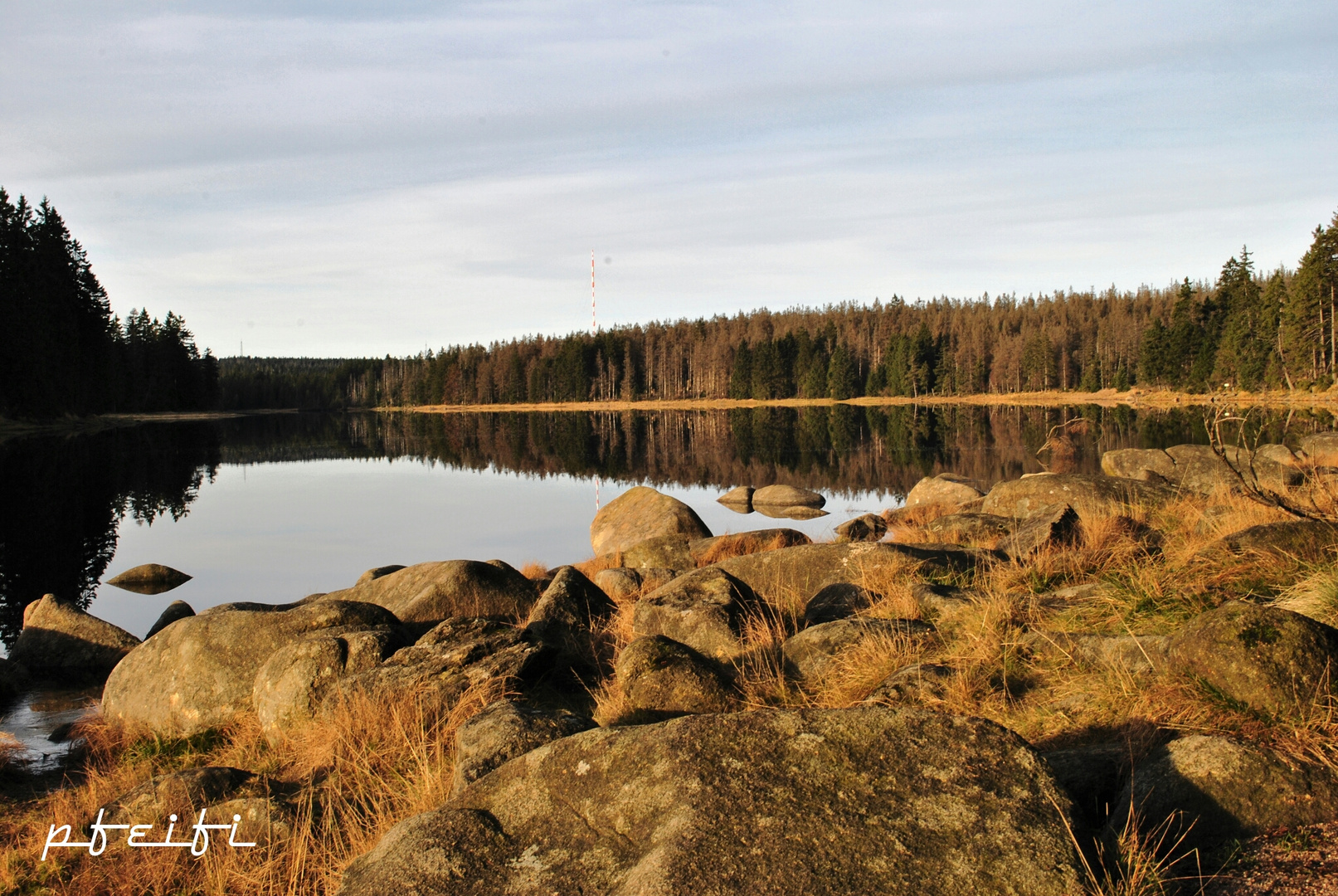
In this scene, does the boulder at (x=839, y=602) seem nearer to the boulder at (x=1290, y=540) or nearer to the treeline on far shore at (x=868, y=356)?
the boulder at (x=1290, y=540)

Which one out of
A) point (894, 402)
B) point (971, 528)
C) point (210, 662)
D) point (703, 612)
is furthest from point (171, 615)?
point (894, 402)

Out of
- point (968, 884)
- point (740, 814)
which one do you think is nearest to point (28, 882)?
point (740, 814)

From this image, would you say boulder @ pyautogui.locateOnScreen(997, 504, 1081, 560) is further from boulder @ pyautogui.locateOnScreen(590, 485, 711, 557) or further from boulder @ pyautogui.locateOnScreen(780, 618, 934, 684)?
boulder @ pyautogui.locateOnScreen(590, 485, 711, 557)

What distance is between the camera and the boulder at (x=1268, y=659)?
4199mm

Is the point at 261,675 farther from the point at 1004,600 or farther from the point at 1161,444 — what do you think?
the point at 1161,444

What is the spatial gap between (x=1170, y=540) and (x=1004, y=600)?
12.5 ft

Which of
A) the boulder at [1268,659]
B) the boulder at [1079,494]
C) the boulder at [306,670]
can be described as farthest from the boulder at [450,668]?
the boulder at [1079,494]

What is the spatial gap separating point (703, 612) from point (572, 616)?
6.88 feet

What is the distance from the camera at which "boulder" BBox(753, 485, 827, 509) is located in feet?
84.1

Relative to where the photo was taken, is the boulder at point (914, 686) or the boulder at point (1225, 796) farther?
the boulder at point (914, 686)

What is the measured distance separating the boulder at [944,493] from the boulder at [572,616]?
12.2 meters

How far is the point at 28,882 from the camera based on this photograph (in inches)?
211

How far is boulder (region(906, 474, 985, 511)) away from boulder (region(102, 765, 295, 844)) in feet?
54.1

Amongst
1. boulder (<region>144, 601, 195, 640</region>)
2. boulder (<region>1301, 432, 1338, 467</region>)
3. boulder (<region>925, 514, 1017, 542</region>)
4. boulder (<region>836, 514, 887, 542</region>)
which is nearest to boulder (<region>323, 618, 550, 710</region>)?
boulder (<region>925, 514, 1017, 542</region>)
